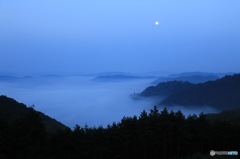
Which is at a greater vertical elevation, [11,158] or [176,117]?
[176,117]

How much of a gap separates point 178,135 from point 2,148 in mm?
25607

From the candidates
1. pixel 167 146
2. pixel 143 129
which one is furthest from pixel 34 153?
pixel 167 146

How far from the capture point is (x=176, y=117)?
4916cm

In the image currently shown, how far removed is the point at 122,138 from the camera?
4538 cm

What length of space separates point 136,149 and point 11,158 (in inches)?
737

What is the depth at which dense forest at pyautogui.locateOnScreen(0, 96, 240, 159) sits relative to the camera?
3819 cm

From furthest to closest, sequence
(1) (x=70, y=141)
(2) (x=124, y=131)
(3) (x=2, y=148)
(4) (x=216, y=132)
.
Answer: (4) (x=216, y=132) → (2) (x=124, y=131) → (1) (x=70, y=141) → (3) (x=2, y=148)

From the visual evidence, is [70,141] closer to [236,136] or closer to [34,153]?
[34,153]

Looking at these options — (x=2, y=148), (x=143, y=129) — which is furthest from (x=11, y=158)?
(x=143, y=129)

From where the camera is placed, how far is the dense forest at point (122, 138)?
125 ft

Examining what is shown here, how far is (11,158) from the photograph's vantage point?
121ft

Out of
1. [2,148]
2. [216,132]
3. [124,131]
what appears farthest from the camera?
[216,132]

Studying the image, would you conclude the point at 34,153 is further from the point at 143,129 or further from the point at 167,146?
the point at 167,146

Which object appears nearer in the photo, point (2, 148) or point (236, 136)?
point (2, 148)
